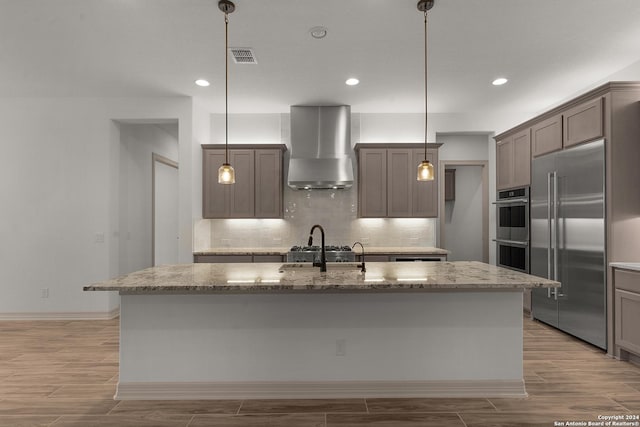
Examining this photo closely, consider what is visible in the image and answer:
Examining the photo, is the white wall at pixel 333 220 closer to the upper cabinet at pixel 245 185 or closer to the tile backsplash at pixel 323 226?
the tile backsplash at pixel 323 226

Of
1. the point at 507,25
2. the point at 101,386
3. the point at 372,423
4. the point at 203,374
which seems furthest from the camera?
the point at 507,25

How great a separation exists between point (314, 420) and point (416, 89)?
3984 mm

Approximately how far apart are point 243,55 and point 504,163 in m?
3.81

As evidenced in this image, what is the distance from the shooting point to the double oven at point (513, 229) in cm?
452

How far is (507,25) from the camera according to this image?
3.10 meters

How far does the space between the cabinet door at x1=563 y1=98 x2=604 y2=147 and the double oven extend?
88 centimetres

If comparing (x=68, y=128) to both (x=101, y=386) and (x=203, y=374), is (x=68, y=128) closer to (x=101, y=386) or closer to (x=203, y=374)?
(x=101, y=386)

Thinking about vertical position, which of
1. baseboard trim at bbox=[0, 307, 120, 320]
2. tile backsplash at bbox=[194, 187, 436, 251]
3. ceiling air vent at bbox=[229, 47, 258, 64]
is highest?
ceiling air vent at bbox=[229, 47, 258, 64]

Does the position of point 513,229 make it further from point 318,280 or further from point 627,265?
point 318,280

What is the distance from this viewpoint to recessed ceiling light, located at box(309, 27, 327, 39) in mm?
3158

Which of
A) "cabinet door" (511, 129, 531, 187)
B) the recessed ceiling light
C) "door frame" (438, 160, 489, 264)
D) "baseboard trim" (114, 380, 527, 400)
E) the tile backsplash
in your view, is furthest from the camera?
"door frame" (438, 160, 489, 264)

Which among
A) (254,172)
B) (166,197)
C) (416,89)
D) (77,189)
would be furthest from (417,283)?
(166,197)

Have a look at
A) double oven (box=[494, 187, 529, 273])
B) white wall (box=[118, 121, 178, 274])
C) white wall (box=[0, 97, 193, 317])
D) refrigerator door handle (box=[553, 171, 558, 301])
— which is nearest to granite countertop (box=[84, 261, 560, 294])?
refrigerator door handle (box=[553, 171, 558, 301])

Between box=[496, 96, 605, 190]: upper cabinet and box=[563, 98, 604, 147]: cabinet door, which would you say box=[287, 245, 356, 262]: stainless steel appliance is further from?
box=[563, 98, 604, 147]: cabinet door
